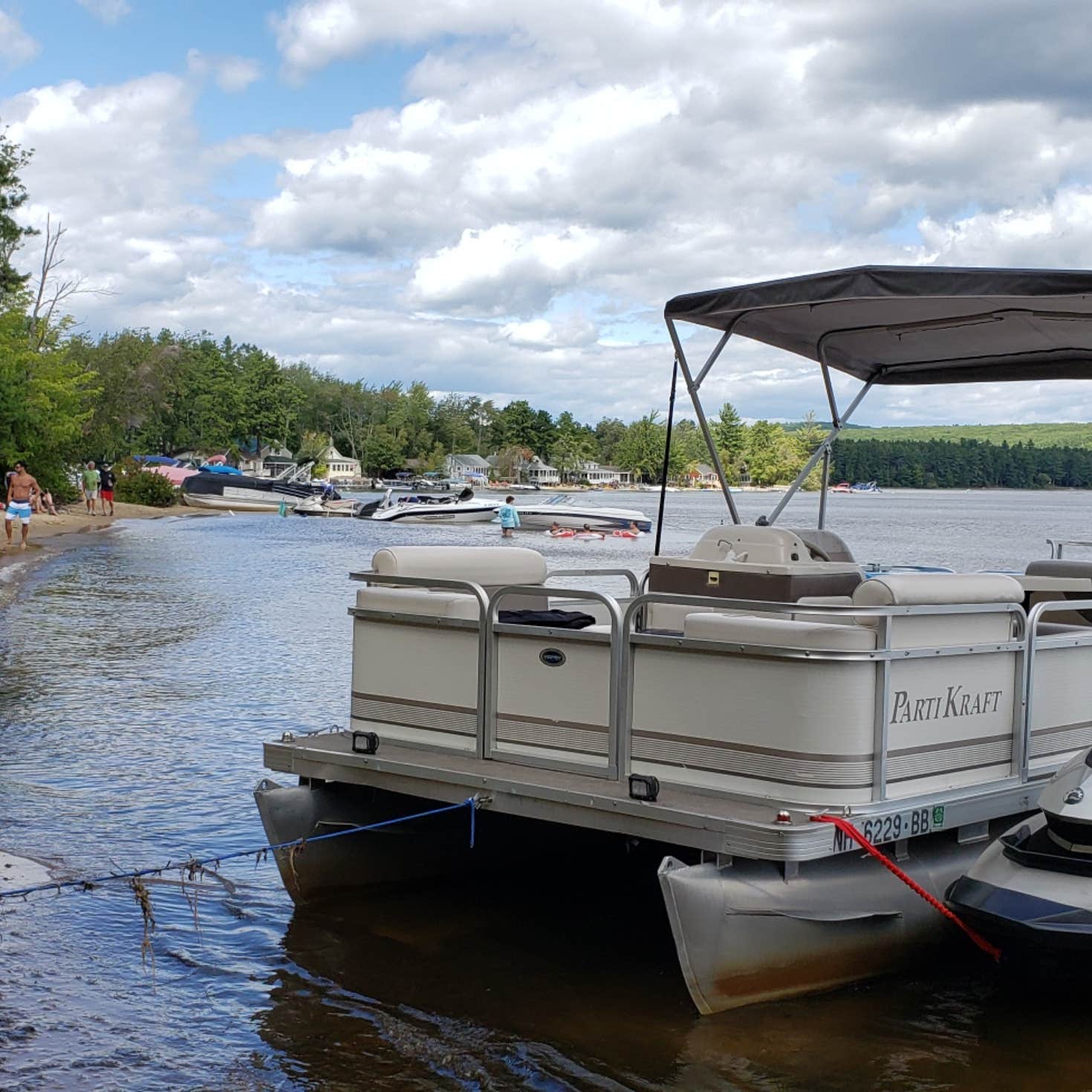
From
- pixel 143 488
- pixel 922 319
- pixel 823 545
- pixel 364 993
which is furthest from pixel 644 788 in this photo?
pixel 143 488

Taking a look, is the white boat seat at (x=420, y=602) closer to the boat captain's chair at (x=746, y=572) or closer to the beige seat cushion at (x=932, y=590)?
the boat captain's chair at (x=746, y=572)

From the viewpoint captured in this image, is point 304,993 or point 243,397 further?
point 243,397

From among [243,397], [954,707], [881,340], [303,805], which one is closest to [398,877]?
[303,805]

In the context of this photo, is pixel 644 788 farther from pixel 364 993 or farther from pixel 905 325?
pixel 905 325

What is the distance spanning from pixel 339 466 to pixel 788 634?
153 meters

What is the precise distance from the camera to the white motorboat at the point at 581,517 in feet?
173

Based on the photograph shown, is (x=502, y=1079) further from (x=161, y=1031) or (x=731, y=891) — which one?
(x=161, y=1031)

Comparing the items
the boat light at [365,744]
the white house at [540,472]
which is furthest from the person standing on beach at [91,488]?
the white house at [540,472]

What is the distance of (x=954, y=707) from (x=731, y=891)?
1.25 m

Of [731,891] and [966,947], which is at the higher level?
[731,891]

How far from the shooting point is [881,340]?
8.29 metres

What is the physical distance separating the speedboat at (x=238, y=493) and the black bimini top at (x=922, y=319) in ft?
201

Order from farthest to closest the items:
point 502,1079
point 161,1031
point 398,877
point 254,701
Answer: point 254,701 → point 398,877 → point 161,1031 → point 502,1079

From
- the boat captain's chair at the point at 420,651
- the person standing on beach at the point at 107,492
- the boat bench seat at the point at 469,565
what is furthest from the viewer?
the person standing on beach at the point at 107,492
